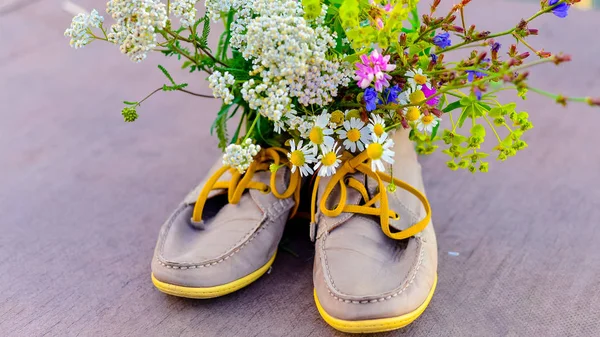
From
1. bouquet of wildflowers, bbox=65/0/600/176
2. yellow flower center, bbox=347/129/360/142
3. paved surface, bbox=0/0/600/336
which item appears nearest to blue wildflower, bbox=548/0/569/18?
bouquet of wildflowers, bbox=65/0/600/176

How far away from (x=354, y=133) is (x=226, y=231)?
193 mm

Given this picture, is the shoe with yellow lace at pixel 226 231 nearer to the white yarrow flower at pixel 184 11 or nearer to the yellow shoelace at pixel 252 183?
the yellow shoelace at pixel 252 183

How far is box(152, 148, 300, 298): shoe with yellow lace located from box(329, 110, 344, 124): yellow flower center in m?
0.13

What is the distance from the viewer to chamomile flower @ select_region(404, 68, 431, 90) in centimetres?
55

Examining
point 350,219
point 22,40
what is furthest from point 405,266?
point 22,40

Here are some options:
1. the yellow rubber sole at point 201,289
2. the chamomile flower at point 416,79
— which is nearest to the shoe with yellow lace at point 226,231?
the yellow rubber sole at point 201,289

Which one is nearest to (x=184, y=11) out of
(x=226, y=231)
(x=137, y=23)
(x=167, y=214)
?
(x=137, y=23)

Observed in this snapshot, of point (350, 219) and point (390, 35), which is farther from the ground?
point (390, 35)

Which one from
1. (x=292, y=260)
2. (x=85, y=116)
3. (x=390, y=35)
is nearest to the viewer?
(x=390, y=35)

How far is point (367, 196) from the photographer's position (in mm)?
671

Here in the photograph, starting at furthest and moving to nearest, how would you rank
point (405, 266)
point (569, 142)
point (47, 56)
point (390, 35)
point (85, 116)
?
point (47, 56)
point (85, 116)
point (569, 142)
point (405, 266)
point (390, 35)

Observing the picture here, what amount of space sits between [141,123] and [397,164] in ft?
1.80

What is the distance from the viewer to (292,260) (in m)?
0.73

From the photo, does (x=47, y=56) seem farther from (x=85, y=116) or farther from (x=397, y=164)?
(x=397, y=164)
